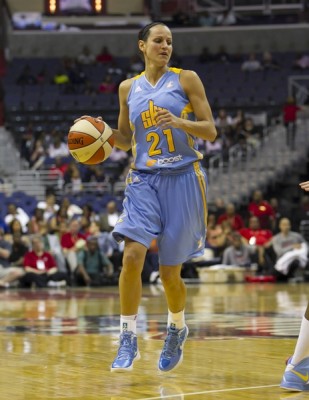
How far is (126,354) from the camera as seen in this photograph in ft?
19.4

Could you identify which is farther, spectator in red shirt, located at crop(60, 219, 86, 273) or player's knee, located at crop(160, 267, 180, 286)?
spectator in red shirt, located at crop(60, 219, 86, 273)

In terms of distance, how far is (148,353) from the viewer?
693 cm

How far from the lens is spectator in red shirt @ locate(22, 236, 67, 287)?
1694cm

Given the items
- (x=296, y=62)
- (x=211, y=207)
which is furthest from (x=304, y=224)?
(x=296, y=62)

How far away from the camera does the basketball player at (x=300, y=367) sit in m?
5.24

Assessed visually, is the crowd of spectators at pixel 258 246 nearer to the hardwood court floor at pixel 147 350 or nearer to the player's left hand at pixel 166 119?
the hardwood court floor at pixel 147 350

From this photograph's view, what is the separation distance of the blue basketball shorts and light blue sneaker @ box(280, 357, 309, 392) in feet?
3.71

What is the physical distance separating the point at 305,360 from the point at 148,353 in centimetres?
181

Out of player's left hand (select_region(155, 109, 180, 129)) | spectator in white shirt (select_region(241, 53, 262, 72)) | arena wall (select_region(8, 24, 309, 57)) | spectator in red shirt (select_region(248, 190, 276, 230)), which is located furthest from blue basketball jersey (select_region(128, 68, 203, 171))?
arena wall (select_region(8, 24, 309, 57))

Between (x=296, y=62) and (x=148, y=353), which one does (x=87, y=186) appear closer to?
(x=296, y=62)

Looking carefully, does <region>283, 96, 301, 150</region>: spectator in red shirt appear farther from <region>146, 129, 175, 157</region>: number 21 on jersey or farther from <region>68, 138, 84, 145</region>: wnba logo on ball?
<region>146, 129, 175, 157</region>: number 21 on jersey

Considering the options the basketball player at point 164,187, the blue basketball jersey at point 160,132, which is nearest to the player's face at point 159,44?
the basketball player at point 164,187

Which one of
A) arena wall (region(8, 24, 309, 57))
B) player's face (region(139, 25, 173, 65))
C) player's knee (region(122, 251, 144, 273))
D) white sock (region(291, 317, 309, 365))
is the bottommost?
arena wall (region(8, 24, 309, 57))

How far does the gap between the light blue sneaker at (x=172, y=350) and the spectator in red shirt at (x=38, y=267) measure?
1073 cm
